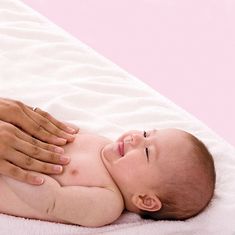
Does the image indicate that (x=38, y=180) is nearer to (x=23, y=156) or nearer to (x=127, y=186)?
(x=23, y=156)

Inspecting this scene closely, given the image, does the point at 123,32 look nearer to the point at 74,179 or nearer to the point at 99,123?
the point at 99,123

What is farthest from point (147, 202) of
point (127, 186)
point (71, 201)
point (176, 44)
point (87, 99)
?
point (176, 44)

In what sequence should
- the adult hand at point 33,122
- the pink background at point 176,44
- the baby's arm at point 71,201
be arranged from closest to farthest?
the baby's arm at point 71,201 < the adult hand at point 33,122 < the pink background at point 176,44

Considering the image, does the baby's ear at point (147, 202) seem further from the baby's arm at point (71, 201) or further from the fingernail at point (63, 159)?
the fingernail at point (63, 159)

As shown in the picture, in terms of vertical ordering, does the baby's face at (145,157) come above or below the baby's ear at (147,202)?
above

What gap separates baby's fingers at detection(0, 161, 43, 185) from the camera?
1.17 m

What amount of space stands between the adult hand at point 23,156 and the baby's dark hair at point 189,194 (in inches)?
9.9

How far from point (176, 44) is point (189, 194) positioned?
1125 mm

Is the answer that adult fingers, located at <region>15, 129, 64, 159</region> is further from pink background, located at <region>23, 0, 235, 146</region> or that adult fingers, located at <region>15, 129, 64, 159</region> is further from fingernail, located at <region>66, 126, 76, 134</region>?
pink background, located at <region>23, 0, 235, 146</region>

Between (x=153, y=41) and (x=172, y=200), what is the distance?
117 centimetres

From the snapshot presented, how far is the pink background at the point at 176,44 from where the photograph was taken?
6.77 ft

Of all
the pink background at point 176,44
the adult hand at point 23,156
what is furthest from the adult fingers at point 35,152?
the pink background at point 176,44

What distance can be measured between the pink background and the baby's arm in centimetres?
88

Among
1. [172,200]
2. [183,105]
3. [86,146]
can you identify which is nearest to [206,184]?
[172,200]
